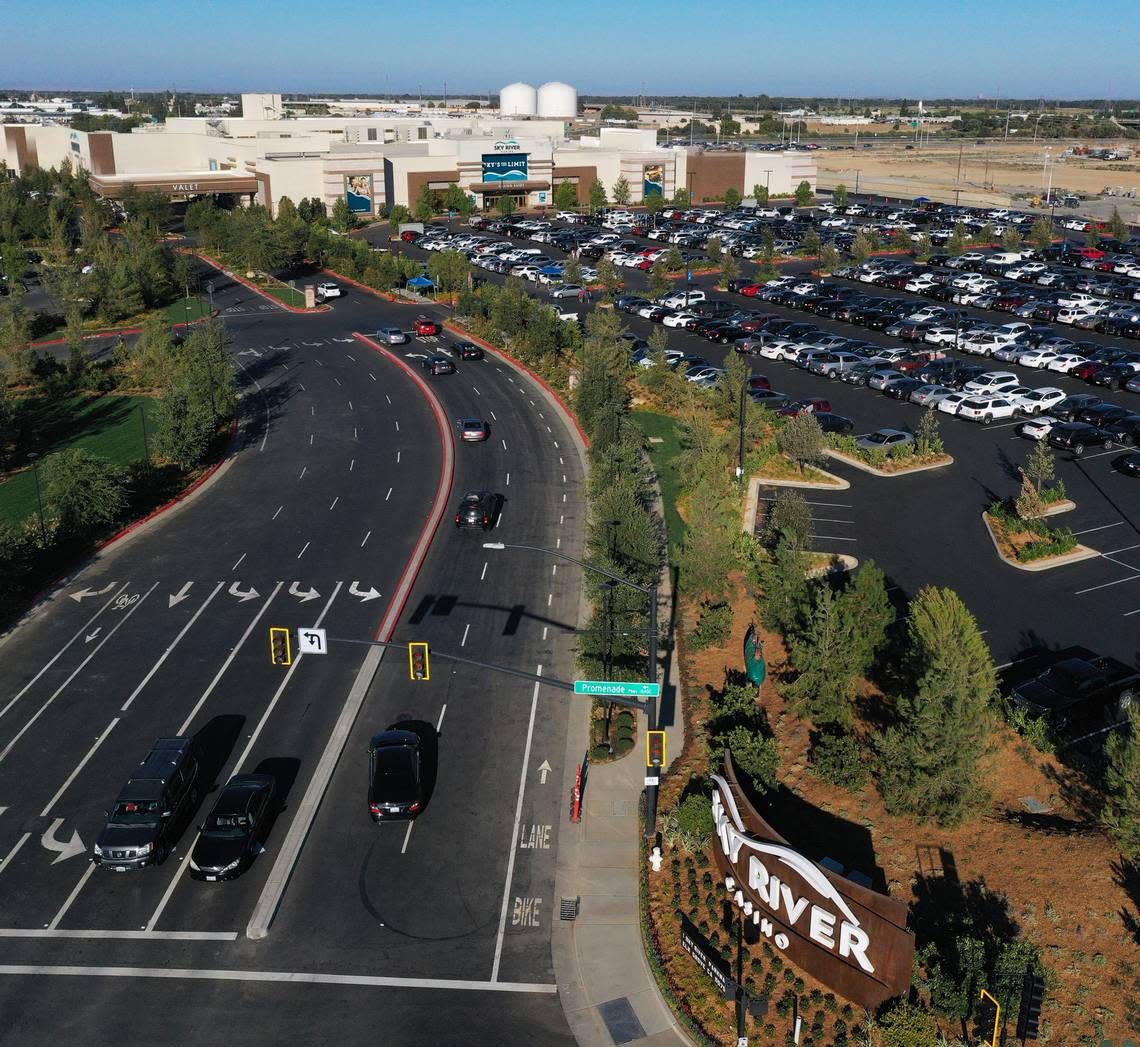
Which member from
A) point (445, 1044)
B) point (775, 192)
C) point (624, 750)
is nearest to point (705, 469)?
point (624, 750)

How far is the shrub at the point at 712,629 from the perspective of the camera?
120ft

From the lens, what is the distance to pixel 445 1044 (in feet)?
70.6

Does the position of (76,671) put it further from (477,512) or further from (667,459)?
(667,459)

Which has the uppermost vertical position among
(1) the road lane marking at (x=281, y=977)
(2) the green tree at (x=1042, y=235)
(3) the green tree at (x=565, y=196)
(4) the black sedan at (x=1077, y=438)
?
(3) the green tree at (x=565, y=196)

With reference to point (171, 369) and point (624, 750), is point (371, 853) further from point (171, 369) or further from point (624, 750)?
point (171, 369)

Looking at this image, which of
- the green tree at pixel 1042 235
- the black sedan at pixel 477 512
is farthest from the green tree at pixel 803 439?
the green tree at pixel 1042 235

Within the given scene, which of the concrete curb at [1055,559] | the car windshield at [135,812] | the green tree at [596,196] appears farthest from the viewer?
the green tree at [596,196]

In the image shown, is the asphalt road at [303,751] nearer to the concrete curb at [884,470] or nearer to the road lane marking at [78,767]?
the road lane marking at [78,767]

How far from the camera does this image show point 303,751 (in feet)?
103

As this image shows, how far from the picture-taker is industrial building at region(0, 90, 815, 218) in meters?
138

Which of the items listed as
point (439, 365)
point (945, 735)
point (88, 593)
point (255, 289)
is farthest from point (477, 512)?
point (255, 289)

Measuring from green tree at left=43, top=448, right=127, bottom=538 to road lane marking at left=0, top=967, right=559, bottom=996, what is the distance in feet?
83.3

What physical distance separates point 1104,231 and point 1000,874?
11565cm

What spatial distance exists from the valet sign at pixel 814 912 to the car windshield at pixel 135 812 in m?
14.2
